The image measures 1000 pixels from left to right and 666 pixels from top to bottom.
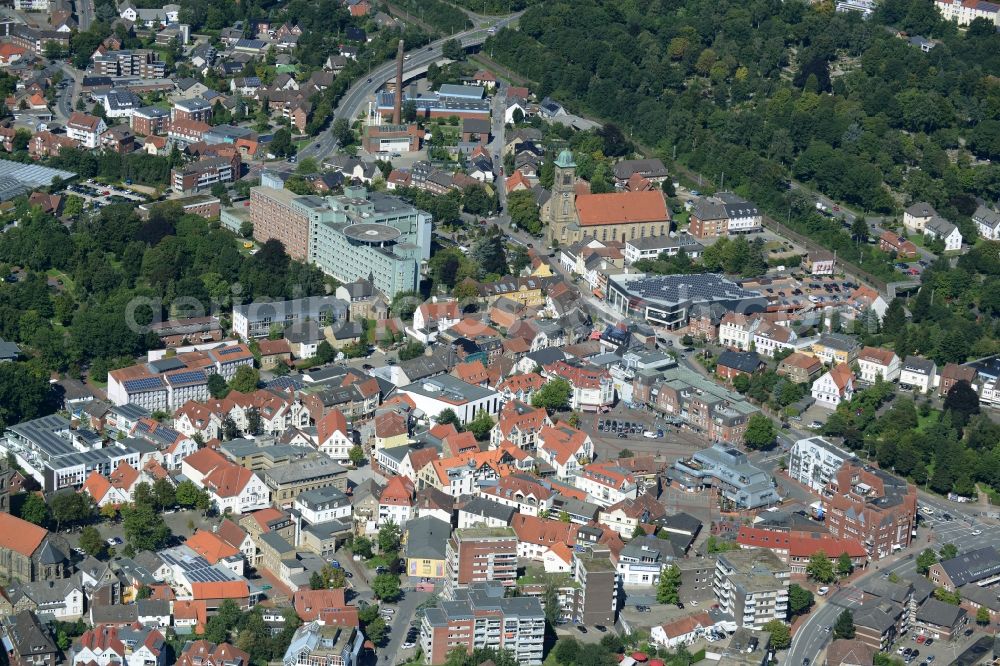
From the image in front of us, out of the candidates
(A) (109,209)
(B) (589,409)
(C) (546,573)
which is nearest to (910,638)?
(C) (546,573)

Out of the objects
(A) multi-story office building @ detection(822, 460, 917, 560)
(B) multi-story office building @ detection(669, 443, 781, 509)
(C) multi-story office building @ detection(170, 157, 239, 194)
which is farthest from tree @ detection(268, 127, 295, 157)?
(A) multi-story office building @ detection(822, 460, 917, 560)

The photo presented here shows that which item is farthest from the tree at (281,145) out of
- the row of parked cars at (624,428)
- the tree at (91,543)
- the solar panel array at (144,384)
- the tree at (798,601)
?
the tree at (798,601)

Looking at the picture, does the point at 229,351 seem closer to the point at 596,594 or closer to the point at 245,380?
the point at 245,380

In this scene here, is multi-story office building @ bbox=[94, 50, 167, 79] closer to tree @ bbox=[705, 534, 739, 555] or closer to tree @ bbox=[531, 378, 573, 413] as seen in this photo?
tree @ bbox=[531, 378, 573, 413]

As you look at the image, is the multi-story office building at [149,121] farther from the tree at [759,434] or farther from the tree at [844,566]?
the tree at [844,566]

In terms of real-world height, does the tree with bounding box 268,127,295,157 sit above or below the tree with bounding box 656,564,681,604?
above

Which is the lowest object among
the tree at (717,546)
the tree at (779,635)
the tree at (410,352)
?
the tree at (779,635)

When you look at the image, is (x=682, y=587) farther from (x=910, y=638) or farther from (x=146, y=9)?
(x=146, y=9)
